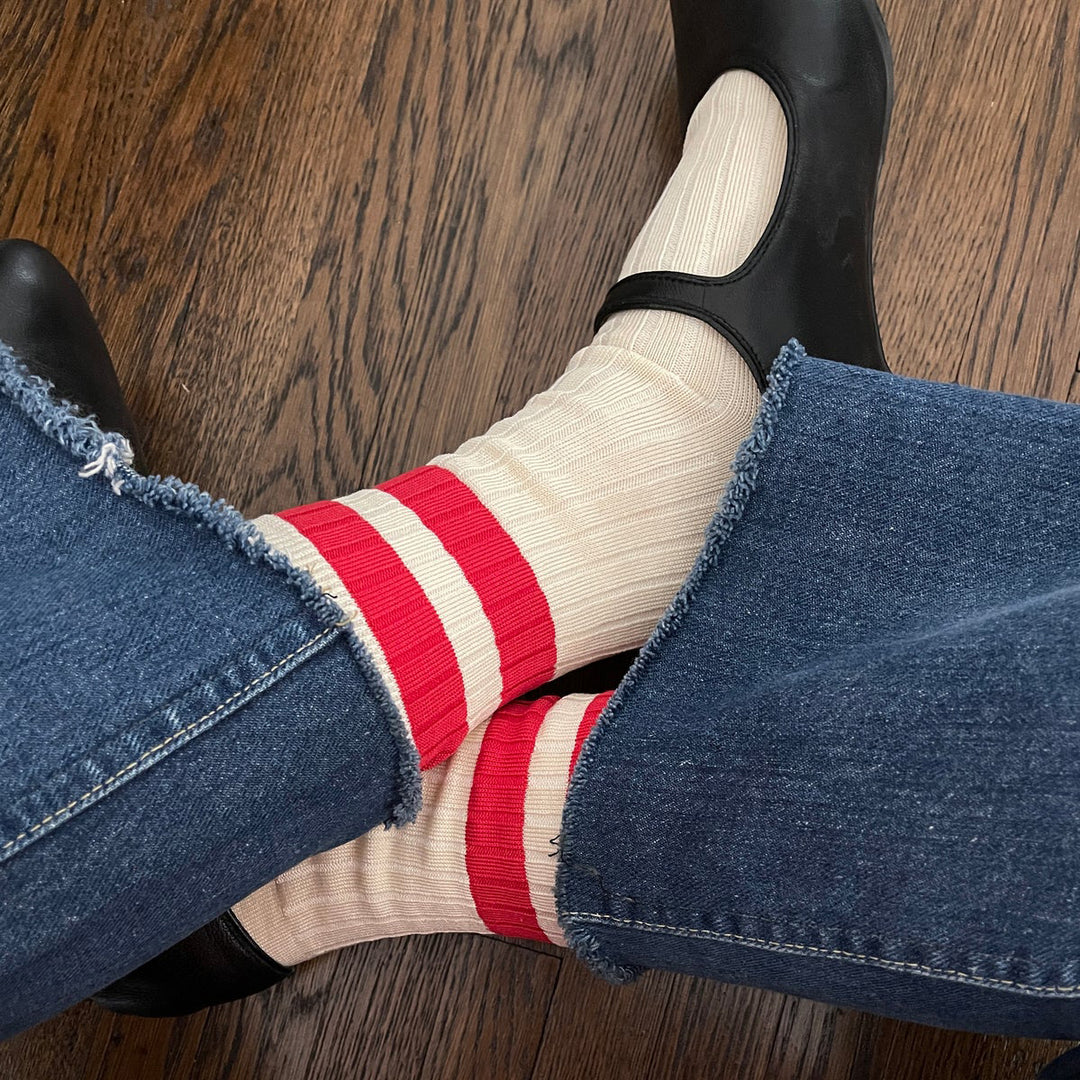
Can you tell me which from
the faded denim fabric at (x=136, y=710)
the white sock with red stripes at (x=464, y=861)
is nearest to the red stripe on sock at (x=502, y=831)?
the white sock with red stripes at (x=464, y=861)

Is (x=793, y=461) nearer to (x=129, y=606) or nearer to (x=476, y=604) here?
(x=476, y=604)

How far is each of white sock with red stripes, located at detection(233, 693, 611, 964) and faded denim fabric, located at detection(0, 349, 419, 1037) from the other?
13 cm

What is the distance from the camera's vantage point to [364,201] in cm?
78

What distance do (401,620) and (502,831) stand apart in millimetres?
164

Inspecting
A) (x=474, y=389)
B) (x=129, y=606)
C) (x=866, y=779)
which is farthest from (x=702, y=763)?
(x=474, y=389)

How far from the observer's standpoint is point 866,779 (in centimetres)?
44

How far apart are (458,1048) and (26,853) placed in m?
0.46

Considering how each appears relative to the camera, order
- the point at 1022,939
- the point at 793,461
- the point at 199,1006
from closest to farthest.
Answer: the point at 1022,939 → the point at 793,461 → the point at 199,1006

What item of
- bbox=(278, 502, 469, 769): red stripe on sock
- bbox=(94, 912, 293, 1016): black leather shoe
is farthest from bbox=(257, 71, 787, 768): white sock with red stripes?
bbox=(94, 912, 293, 1016): black leather shoe

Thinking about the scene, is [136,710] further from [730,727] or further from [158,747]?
[730,727]

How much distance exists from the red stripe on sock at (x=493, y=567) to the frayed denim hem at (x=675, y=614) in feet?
0.32

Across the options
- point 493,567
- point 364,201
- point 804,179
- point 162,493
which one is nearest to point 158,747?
point 162,493

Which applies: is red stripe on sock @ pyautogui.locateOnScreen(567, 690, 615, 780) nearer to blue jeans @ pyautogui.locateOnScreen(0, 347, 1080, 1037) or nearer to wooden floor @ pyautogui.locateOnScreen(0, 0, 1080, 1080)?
blue jeans @ pyautogui.locateOnScreen(0, 347, 1080, 1037)

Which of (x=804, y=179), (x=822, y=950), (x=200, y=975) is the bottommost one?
(x=200, y=975)
